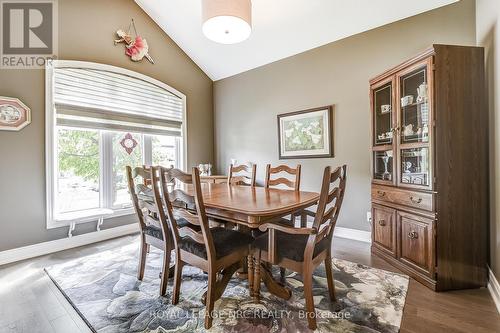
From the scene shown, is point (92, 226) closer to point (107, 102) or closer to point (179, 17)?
point (107, 102)

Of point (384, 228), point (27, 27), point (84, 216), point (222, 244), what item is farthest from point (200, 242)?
point (27, 27)

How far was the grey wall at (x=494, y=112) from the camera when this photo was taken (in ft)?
5.78

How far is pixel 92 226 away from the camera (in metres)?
3.11

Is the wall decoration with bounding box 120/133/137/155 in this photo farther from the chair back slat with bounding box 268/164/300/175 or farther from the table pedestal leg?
the table pedestal leg

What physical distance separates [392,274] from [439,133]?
127cm

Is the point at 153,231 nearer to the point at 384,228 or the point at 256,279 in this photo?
the point at 256,279

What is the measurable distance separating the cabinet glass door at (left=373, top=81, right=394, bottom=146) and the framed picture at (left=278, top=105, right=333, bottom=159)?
635 mm

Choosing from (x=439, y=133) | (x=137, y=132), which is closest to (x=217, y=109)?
(x=137, y=132)

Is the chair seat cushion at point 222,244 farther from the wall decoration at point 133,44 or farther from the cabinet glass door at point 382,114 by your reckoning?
the wall decoration at point 133,44

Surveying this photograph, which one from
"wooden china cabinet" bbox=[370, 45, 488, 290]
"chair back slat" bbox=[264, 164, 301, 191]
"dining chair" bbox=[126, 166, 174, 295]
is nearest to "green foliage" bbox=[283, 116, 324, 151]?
"chair back slat" bbox=[264, 164, 301, 191]

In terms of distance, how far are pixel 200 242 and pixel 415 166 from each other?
6.46 ft

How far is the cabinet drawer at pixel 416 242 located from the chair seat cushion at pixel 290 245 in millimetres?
934

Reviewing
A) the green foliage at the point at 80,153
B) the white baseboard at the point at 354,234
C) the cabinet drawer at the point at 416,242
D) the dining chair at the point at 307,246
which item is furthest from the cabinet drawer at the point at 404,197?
the green foliage at the point at 80,153

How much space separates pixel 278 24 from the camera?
3135mm
